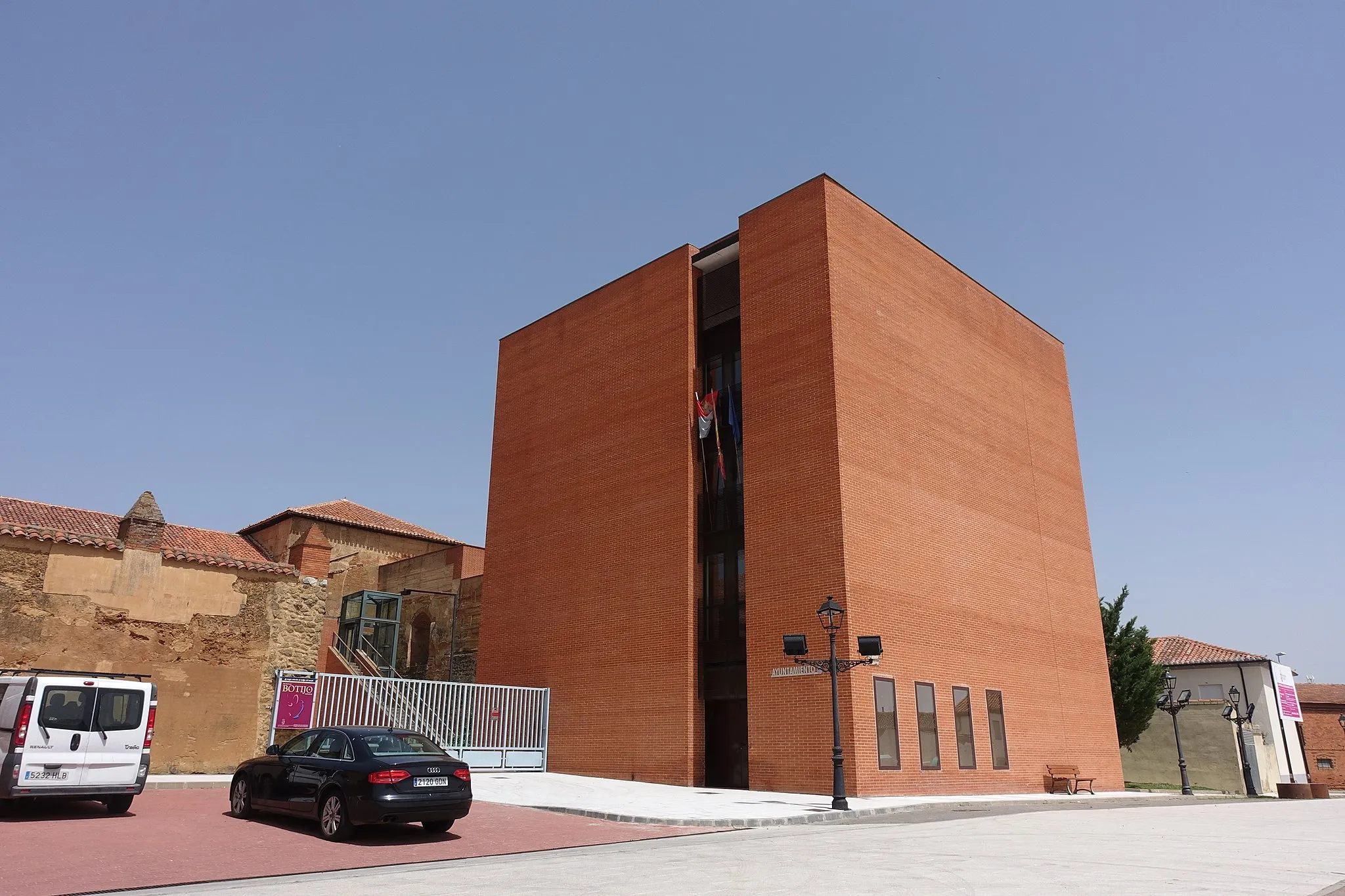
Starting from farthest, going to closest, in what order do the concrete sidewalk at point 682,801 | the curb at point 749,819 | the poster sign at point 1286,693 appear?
the poster sign at point 1286,693 → the concrete sidewalk at point 682,801 → the curb at point 749,819

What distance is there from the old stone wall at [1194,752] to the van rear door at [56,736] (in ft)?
121

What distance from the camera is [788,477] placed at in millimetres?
20359

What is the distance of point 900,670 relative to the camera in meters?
19.3

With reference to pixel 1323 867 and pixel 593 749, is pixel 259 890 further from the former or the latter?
pixel 593 749

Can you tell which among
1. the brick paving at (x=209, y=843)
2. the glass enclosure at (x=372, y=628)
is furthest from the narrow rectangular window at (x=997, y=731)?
the glass enclosure at (x=372, y=628)

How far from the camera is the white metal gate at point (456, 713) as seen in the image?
19922 millimetres

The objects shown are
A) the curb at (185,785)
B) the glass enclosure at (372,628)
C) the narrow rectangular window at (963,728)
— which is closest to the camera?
the curb at (185,785)

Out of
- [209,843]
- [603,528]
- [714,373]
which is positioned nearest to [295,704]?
[603,528]

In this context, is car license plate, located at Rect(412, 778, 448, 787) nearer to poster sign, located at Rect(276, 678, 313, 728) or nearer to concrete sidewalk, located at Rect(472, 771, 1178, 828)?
concrete sidewalk, located at Rect(472, 771, 1178, 828)

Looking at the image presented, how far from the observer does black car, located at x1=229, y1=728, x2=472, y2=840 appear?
9844mm

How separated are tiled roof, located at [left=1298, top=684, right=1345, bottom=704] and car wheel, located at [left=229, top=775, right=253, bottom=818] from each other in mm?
65946

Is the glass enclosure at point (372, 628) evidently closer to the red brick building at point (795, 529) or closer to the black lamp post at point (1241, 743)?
the red brick building at point (795, 529)

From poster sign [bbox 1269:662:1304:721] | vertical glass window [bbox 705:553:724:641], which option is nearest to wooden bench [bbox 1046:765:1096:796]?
vertical glass window [bbox 705:553:724:641]

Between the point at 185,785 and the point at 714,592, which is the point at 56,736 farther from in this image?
the point at 714,592
